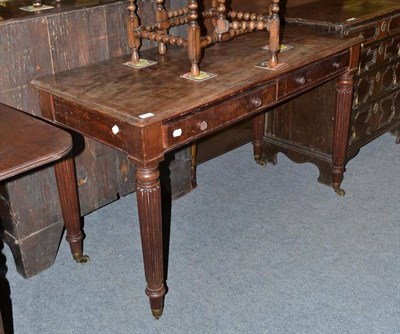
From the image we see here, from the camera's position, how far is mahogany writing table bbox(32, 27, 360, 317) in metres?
1.99

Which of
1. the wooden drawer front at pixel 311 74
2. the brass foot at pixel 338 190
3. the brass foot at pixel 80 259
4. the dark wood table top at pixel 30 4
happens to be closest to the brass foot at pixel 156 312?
the brass foot at pixel 80 259

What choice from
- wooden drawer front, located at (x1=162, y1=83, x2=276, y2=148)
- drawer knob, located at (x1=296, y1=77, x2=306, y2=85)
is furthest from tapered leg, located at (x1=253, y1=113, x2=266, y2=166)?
wooden drawer front, located at (x1=162, y1=83, x2=276, y2=148)

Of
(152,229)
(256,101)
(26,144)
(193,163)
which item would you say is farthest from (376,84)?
(26,144)

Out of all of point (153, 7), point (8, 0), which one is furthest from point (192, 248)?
point (8, 0)

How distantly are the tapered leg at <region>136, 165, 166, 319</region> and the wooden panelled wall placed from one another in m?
0.64

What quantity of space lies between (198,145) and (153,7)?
1105 mm

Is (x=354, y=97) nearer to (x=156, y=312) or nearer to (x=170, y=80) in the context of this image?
(x=170, y=80)

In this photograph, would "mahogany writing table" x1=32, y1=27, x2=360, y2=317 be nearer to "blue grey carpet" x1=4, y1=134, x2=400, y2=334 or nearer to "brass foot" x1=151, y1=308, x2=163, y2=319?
"brass foot" x1=151, y1=308, x2=163, y2=319

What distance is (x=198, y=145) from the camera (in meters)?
3.56

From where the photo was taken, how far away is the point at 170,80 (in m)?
2.26

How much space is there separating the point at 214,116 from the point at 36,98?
79cm

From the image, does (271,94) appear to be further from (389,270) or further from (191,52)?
(389,270)

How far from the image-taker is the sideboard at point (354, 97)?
3076 mm

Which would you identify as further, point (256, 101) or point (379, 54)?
point (379, 54)
